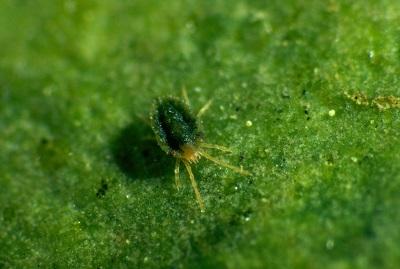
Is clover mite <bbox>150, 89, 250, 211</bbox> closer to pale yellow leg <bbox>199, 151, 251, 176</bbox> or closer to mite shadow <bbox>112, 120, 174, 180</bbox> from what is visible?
pale yellow leg <bbox>199, 151, 251, 176</bbox>

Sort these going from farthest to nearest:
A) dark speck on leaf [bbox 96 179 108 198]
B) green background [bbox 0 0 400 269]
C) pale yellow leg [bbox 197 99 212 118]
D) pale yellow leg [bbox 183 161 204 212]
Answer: pale yellow leg [bbox 197 99 212 118] → dark speck on leaf [bbox 96 179 108 198] → pale yellow leg [bbox 183 161 204 212] → green background [bbox 0 0 400 269]

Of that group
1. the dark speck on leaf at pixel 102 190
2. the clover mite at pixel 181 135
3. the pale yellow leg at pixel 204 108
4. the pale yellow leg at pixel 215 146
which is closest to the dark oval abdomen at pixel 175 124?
the clover mite at pixel 181 135

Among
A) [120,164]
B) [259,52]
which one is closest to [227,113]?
[259,52]

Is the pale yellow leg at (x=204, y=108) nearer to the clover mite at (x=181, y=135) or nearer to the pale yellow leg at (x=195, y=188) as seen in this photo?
the clover mite at (x=181, y=135)

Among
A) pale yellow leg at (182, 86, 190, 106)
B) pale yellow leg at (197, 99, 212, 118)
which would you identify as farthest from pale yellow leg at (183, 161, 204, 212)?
pale yellow leg at (182, 86, 190, 106)

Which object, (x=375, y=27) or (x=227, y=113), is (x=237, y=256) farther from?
(x=375, y=27)

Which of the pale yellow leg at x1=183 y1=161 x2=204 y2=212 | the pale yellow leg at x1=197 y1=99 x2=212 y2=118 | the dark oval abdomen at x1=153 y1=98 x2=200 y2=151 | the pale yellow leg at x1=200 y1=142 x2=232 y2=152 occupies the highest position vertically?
the dark oval abdomen at x1=153 y1=98 x2=200 y2=151
